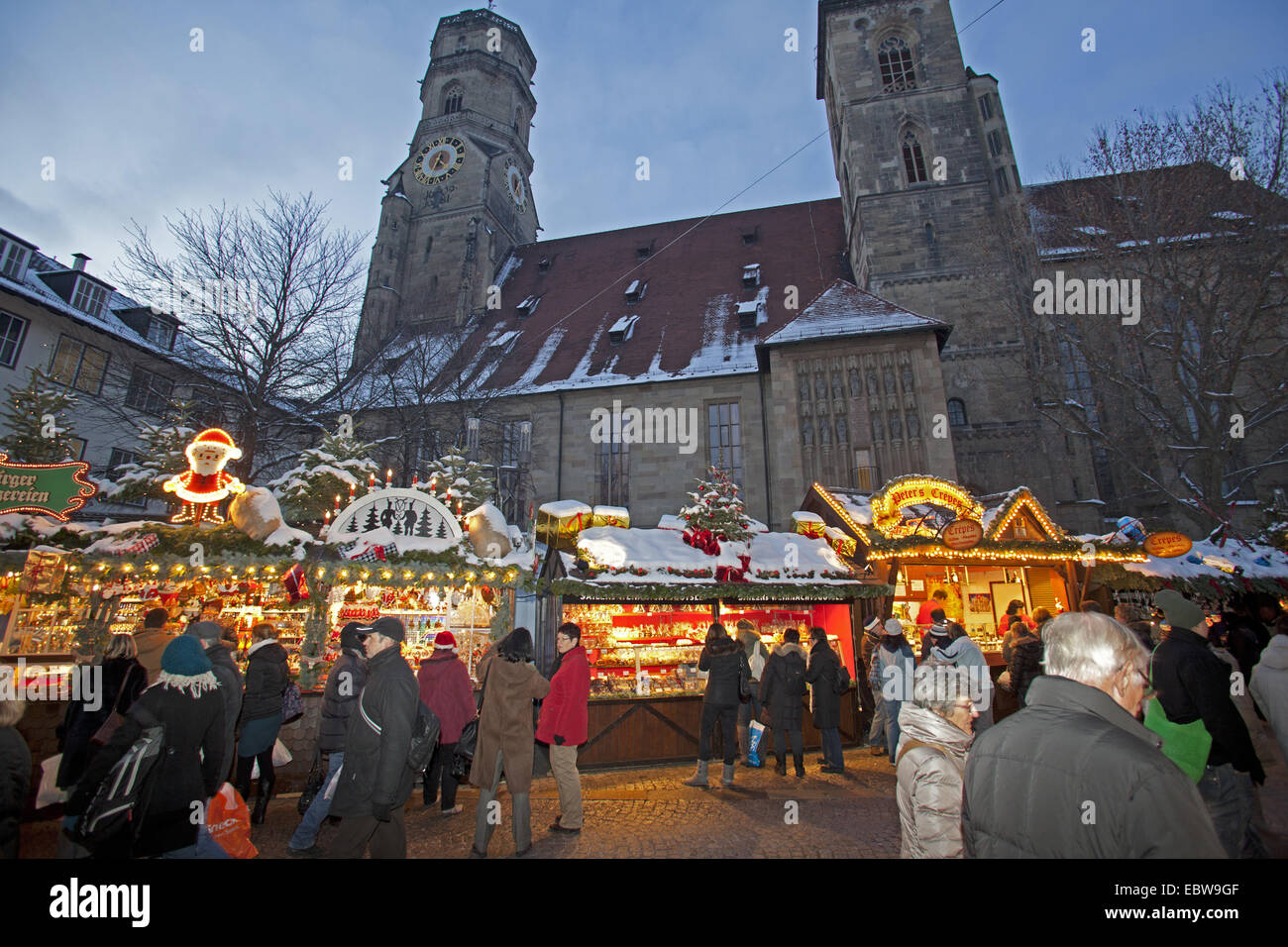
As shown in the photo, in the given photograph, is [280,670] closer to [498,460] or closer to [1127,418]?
[498,460]

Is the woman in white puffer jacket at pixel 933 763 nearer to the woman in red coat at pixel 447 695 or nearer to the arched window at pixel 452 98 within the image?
the woman in red coat at pixel 447 695

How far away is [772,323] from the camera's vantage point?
21719 mm

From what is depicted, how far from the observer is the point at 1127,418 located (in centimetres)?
1670

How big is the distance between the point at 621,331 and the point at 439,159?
17129 mm

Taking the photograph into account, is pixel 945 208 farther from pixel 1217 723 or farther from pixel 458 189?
pixel 458 189

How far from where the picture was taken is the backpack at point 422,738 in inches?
155

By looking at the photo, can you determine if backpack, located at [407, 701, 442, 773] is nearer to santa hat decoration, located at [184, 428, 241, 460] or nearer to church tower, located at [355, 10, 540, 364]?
santa hat decoration, located at [184, 428, 241, 460]

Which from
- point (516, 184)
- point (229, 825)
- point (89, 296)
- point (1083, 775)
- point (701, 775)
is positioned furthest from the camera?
point (516, 184)

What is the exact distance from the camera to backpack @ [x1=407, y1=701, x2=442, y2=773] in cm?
394

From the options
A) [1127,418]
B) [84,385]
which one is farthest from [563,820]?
[84,385]

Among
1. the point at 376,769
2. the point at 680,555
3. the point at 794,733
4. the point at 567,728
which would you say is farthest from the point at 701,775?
the point at 376,769

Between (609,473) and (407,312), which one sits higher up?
(407,312)

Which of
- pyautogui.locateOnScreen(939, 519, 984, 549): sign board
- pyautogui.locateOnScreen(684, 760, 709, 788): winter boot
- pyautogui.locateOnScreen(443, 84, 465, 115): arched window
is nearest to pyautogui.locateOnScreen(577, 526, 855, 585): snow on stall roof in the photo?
pyautogui.locateOnScreen(939, 519, 984, 549): sign board
